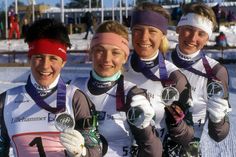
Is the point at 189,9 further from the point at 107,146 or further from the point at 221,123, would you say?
the point at 107,146

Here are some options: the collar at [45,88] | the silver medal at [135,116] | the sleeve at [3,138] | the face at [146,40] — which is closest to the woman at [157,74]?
the face at [146,40]

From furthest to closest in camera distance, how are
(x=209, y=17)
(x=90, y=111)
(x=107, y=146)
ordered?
1. (x=209, y=17)
2. (x=107, y=146)
3. (x=90, y=111)

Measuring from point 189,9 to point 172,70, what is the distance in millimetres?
646

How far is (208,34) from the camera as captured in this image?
13.1ft

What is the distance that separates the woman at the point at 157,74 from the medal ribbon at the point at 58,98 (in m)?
0.73

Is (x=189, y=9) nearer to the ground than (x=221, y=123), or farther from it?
farther from it

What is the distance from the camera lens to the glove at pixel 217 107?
3.56 meters

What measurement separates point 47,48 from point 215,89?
1266 mm

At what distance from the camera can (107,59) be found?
3268mm

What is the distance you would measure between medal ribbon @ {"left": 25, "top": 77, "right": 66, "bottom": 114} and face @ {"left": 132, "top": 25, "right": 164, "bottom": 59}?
753 millimetres

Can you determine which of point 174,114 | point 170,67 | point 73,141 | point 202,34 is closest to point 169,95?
point 174,114

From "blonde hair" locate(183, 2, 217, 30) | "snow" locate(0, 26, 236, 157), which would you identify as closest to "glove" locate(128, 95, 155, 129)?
"blonde hair" locate(183, 2, 217, 30)

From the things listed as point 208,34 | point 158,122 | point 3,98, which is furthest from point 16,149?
point 208,34

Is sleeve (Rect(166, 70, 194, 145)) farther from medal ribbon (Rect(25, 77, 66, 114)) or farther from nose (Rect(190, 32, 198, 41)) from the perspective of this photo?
medal ribbon (Rect(25, 77, 66, 114))
